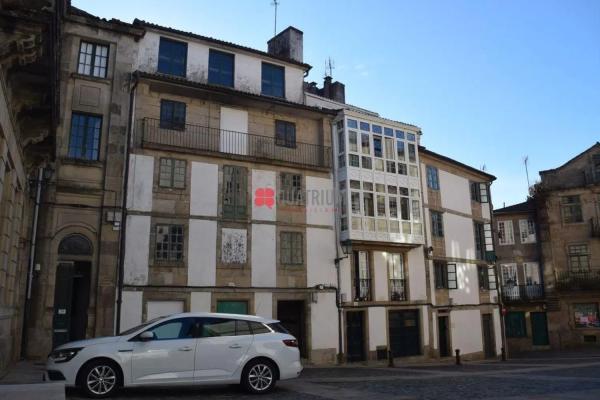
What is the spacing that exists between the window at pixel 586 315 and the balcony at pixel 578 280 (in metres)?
1.24

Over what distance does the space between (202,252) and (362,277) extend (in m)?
7.58

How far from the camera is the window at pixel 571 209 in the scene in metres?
34.9

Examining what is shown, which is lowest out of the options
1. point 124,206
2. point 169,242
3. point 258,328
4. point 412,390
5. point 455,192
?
point 412,390

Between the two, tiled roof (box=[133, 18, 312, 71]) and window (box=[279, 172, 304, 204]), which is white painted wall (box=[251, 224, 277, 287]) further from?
tiled roof (box=[133, 18, 312, 71])

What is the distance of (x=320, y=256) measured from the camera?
2195 cm

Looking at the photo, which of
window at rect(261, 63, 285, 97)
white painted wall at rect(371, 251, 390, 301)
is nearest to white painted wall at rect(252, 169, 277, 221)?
window at rect(261, 63, 285, 97)

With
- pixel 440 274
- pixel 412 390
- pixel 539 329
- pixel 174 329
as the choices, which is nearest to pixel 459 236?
pixel 440 274

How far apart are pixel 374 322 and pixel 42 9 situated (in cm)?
1799

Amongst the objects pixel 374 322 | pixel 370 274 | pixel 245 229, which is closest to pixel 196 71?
pixel 245 229

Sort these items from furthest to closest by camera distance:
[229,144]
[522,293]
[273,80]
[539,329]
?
1. [522,293]
2. [539,329]
3. [273,80]
4. [229,144]

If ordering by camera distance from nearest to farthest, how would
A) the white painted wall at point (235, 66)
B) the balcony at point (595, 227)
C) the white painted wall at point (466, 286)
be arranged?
the white painted wall at point (235, 66) → the white painted wall at point (466, 286) → the balcony at point (595, 227)

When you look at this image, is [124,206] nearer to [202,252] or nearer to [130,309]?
[202,252]

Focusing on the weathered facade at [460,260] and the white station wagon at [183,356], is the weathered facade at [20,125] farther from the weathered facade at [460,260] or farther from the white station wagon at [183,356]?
the weathered facade at [460,260]

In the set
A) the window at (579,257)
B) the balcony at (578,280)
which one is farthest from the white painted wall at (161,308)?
the window at (579,257)
